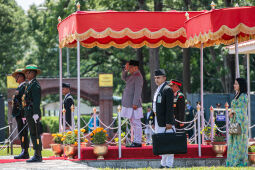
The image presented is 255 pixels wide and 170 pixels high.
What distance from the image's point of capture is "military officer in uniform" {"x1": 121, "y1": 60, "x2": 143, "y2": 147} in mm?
14633

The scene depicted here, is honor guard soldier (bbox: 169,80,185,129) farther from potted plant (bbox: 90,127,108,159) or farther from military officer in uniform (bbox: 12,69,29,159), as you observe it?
military officer in uniform (bbox: 12,69,29,159)

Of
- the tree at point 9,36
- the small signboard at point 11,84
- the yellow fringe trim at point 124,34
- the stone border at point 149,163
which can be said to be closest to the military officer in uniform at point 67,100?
the yellow fringe trim at point 124,34

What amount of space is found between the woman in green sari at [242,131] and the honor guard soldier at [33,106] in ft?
14.4

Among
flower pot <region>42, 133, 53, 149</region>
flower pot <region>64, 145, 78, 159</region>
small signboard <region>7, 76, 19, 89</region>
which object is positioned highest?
small signboard <region>7, 76, 19, 89</region>

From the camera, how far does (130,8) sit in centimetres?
3456

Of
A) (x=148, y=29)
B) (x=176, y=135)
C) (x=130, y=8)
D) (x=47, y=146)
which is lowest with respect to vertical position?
(x=47, y=146)

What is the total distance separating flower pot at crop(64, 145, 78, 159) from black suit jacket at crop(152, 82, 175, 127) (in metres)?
2.79

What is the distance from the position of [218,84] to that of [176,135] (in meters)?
31.9

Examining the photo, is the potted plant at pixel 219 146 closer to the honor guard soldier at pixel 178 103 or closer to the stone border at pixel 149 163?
the stone border at pixel 149 163

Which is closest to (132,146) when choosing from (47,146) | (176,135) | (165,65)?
(176,135)

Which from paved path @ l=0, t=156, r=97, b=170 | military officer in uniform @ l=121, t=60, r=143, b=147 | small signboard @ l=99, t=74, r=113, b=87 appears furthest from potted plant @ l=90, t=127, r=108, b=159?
small signboard @ l=99, t=74, r=113, b=87

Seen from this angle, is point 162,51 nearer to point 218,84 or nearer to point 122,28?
point 218,84

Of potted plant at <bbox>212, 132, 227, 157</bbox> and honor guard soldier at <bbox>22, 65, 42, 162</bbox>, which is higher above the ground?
honor guard soldier at <bbox>22, 65, 42, 162</bbox>

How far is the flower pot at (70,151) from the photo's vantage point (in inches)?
567
